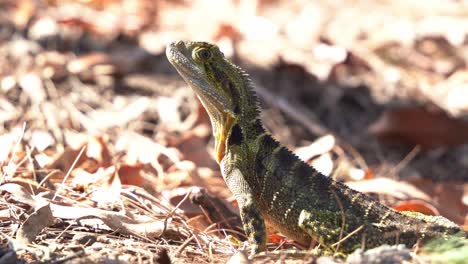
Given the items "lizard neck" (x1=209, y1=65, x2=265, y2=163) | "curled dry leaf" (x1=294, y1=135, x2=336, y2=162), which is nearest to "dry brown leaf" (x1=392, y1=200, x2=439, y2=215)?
"curled dry leaf" (x1=294, y1=135, x2=336, y2=162)

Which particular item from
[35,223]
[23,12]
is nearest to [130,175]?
[35,223]

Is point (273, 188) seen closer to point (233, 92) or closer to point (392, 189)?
point (233, 92)

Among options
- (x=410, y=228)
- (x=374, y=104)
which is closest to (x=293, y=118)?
(x=374, y=104)

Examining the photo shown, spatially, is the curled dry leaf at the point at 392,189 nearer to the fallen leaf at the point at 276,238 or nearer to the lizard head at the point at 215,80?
the fallen leaf at the point at 276,238

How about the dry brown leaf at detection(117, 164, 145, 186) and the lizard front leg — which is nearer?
the lizard front leg

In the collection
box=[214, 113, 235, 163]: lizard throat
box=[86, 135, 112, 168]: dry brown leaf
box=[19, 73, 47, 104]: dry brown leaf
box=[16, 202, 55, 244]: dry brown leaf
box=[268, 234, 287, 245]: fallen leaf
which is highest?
box=[214, 113, 235, 163]: lizard throat

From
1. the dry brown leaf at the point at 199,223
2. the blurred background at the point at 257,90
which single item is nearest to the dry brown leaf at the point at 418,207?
the blurred background at the point at 257,90

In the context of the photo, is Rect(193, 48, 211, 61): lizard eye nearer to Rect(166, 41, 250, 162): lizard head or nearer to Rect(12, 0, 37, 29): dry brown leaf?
Rect(166, 41, 250, 162): lizard head
